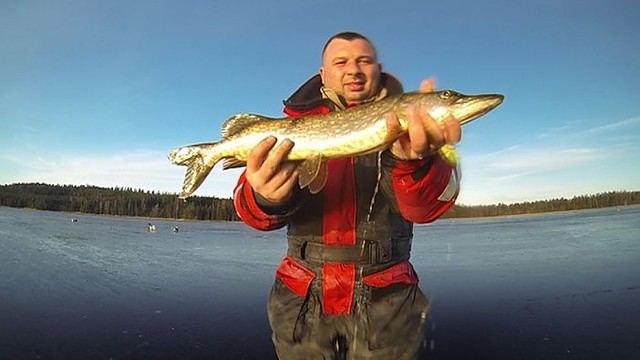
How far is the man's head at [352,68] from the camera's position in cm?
270

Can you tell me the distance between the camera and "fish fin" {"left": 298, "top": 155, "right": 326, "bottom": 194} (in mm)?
2402

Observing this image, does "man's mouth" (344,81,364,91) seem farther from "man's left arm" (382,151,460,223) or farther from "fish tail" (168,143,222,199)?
"fish tail" (168,143,222,199)

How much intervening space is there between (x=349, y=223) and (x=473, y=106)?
3.09 ft

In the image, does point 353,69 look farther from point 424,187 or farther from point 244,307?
point 244,307

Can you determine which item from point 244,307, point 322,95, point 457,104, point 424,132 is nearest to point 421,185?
point 424,132

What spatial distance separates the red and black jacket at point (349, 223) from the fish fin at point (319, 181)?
20cm

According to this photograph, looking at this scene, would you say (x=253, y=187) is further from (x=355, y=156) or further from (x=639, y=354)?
(x=639, y=354)

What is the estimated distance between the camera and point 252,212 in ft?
8.43

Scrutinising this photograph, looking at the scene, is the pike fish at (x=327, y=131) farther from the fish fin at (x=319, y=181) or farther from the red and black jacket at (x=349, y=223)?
the red and black jacket at (x=349, y=223)

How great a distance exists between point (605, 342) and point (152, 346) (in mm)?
5264

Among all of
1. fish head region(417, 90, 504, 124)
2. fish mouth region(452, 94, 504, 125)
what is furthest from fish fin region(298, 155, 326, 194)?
fish mouth region(452, 94, 504, 125)

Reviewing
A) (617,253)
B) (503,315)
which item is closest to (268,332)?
(503,315)

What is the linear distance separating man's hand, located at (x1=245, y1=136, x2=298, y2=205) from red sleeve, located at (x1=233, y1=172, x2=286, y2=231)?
11cm

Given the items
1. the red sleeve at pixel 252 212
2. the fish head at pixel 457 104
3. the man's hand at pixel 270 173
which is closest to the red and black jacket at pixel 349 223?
the red sleeve at pixel 252 212
